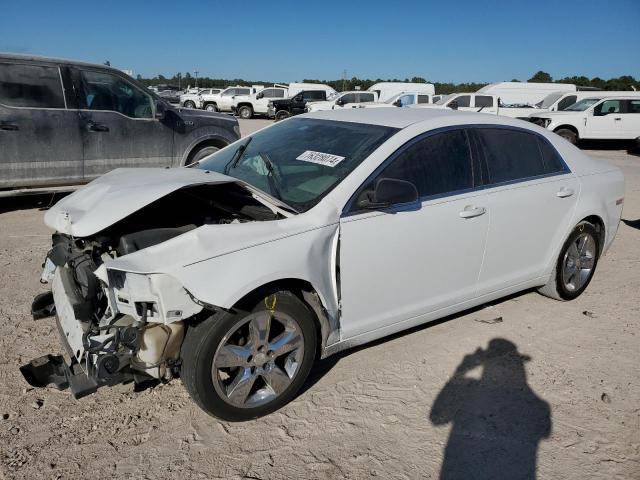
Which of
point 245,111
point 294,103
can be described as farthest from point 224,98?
point 294,103

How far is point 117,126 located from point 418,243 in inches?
215

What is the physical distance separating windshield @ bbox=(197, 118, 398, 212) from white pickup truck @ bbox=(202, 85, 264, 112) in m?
31.6

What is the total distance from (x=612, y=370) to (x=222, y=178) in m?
2.90

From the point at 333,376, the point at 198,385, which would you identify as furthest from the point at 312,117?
the point at 198,385

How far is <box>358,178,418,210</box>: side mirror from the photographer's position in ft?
9.67

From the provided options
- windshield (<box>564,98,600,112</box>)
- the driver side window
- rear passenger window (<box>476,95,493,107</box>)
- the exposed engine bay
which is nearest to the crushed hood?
the exposed engine bay

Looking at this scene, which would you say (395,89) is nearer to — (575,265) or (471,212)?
(575,265)

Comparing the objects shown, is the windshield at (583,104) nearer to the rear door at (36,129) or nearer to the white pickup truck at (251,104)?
the rear door at (36,129)

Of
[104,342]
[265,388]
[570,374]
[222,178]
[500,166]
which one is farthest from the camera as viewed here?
[500,166]

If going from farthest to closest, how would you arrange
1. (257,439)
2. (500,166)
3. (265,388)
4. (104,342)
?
(500,166), (265,388), (257,439), (104,342)

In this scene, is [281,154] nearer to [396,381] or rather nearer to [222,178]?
[222,178]

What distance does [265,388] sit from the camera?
2947 mm

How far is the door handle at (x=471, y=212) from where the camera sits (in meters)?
3.47

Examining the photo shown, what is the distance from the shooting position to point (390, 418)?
2975mm
